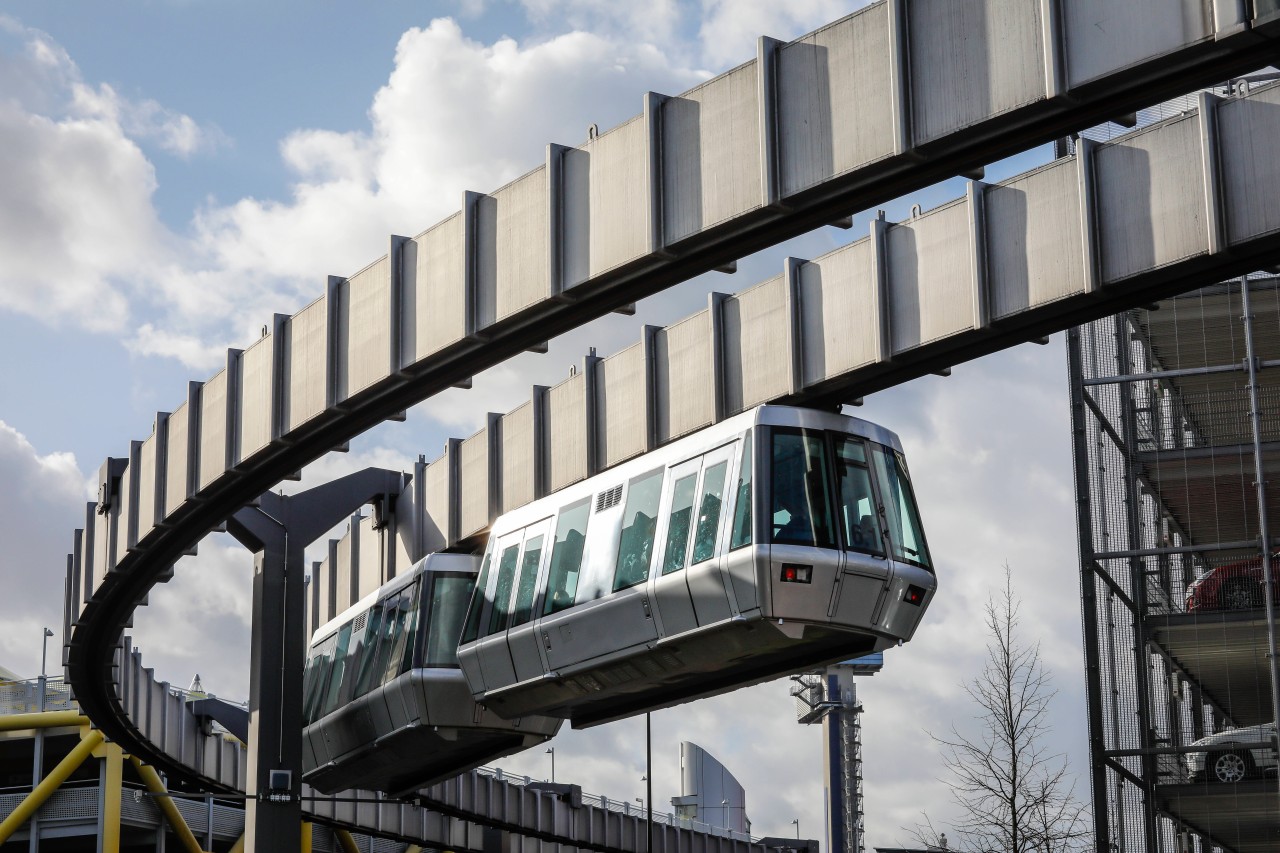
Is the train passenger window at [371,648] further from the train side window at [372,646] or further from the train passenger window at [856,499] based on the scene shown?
the train passenger window at [856,499]

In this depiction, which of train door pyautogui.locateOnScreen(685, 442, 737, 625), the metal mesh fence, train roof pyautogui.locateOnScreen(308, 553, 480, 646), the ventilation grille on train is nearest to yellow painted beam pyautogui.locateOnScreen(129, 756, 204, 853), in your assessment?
train roof pyautogui.locateOnScreen(308, 553, 480, 646)

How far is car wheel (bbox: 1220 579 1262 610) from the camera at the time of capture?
27.6 meters

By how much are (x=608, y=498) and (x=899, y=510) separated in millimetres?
3560

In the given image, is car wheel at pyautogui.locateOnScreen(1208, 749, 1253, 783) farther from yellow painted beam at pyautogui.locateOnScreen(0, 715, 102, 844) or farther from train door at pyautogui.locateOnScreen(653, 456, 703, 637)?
yellow painted beam at pyautogui.locateOnScreen(0, 715, 102, 844)

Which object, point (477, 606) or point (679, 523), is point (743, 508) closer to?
point (679, 523)

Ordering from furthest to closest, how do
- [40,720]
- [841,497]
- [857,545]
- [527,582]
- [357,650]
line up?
1. [40,720]
2. [357,650]
3. [527,582]
4. [841,497]
5. [857,545]

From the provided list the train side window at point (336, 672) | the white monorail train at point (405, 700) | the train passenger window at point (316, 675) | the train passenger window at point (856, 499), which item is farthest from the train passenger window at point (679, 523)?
the train passenger window at point (316, 675)

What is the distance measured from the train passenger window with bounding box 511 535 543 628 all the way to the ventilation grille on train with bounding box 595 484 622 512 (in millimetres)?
1291

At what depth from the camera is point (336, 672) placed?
27250 millimetres

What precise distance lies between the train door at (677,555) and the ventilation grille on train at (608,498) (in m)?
1.03

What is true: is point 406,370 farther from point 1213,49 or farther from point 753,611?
point 1213,49

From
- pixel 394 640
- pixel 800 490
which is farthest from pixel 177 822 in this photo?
pixel 800 490

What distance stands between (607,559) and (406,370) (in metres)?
3.26

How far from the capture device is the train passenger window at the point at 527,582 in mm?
20453
